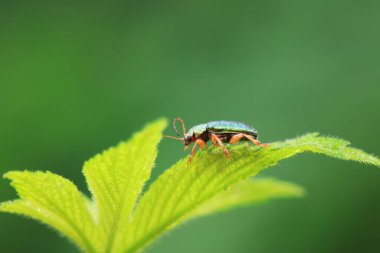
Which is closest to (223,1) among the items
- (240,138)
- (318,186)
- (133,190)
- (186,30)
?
(186,30)

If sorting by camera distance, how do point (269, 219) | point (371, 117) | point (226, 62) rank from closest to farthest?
point (269, 219) < point (371, 117) < point (226, 62)

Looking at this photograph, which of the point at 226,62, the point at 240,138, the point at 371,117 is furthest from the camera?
the point at 226,62

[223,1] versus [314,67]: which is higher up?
[223,1]

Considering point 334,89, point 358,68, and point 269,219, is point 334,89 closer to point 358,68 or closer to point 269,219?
point 358,68

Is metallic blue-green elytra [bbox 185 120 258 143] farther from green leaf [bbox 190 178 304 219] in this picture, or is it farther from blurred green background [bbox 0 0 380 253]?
blurred green background [bbox 0 0 380 253]

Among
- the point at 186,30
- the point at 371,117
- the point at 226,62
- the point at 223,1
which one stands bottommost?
the point at 371,117

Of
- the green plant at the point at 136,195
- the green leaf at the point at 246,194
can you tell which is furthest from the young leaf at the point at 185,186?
the green leaf at the point at 246,194

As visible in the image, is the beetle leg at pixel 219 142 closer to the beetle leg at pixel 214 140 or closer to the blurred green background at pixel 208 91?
the beetle leg at pixel 214 140
